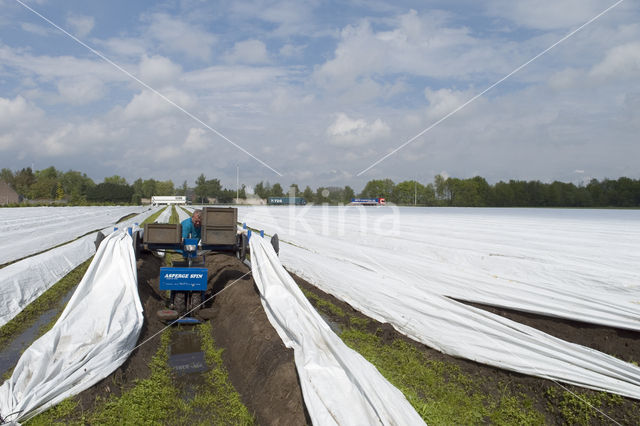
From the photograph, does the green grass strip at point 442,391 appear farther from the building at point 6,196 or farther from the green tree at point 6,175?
the green tree at point 6,175

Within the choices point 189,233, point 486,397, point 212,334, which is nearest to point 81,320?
point 212,334

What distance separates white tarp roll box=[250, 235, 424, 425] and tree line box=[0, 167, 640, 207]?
3450cm

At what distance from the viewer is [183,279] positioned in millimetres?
6641

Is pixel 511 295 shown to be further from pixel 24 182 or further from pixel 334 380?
pixel 24 182

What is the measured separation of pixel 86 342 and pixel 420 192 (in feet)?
284

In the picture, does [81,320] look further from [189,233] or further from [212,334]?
[189,233]

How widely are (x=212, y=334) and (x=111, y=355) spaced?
208 centimetres

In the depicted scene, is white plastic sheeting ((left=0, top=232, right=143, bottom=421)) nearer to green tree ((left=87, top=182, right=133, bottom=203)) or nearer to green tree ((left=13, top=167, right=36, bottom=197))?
green tree ((left=87, top=182, right=133, bottom=203))

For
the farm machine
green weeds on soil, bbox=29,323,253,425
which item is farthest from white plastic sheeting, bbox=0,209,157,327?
green weeds on soil, bbox=29,323,253,425

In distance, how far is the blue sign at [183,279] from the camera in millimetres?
6551

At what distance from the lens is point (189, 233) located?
25.2 feet

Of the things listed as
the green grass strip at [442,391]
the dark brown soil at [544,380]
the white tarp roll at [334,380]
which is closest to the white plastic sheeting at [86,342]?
the white tarp roll at [334,380]

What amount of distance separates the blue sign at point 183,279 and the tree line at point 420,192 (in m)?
32.9

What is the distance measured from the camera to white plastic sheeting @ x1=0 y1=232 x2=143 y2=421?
357 centimetres
